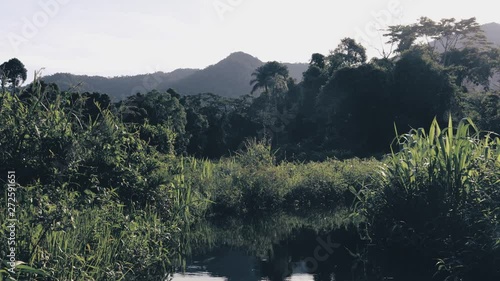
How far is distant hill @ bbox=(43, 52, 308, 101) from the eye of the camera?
309ft

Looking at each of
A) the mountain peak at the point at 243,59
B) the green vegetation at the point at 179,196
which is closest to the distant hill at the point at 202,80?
the mountain peak at the point at 243,59

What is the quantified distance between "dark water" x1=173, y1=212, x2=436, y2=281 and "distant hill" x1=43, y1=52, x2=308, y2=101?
244 feet

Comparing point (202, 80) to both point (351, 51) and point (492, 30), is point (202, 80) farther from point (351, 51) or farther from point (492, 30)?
point (492, 30)

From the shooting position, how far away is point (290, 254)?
11539 mm

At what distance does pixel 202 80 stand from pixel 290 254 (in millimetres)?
96349

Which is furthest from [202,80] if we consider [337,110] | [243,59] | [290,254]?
[290,254]

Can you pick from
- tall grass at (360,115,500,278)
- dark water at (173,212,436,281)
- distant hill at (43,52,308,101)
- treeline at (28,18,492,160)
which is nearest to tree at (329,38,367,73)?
treeline at (28,18,492,160)

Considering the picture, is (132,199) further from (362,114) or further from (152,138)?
(362,114)

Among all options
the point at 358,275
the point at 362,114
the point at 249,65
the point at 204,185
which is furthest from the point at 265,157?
the point at 249,65

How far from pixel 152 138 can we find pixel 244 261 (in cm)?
586

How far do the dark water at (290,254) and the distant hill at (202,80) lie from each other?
74476 mm

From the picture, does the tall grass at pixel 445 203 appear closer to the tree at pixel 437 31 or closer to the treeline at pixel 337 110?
the treeline at pixel 337 110

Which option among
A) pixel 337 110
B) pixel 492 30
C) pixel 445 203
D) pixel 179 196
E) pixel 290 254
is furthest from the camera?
pixel 492 30

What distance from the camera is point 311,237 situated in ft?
43.3
